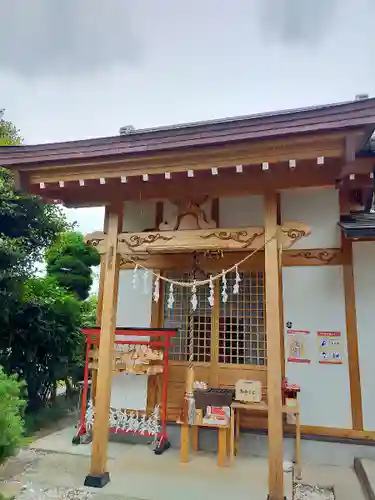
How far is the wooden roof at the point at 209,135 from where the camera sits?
3.04 meters

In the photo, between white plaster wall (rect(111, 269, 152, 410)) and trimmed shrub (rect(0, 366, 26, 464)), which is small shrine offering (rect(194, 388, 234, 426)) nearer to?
white plaster wall (rect(111, 269, 152, 410))

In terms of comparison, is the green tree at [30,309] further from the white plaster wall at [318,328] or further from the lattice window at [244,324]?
the white plaster wall at [318,328]

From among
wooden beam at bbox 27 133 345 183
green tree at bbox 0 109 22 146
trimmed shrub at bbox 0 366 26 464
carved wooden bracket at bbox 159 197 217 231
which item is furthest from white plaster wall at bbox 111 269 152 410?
green tree at bbox 0 109 22 146

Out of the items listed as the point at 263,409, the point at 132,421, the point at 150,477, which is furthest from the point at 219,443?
the point at 132,421

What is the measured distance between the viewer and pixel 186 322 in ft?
17.5

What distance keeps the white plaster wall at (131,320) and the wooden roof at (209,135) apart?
89.6 inches

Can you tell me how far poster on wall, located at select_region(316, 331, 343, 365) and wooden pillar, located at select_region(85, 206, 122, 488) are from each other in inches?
111

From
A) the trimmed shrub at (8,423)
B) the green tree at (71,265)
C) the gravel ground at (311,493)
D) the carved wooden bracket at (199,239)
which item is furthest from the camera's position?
the green tree at (71,265)

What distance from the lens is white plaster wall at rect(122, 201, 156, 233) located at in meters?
5.67

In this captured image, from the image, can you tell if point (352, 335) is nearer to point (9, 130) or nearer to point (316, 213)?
point (316, 213)

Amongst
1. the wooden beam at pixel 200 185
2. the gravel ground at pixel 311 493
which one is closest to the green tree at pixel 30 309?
the wooden beam at pixel 200 185

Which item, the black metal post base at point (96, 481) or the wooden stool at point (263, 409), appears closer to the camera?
the black metal post base at point (96, 481)

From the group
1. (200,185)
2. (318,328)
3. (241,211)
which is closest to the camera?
(200,185)

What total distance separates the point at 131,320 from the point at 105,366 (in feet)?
5.55
